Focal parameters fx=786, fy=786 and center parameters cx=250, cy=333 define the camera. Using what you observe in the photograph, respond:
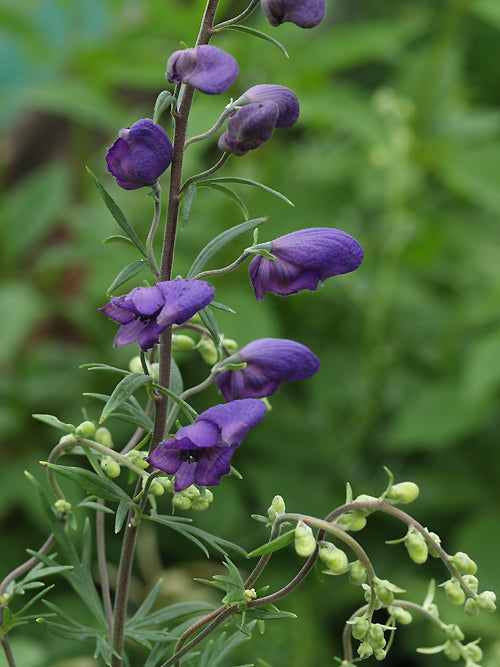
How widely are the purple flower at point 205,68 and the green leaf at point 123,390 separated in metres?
0.30

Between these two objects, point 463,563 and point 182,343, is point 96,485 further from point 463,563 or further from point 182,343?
point 463,563

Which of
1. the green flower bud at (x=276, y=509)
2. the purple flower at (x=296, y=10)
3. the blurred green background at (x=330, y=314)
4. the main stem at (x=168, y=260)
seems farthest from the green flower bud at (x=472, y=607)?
the blurred green background at (x=330, y=314)

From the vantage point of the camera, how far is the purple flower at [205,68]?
2.54 ft

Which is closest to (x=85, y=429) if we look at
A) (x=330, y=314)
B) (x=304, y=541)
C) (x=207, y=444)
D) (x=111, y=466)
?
(x=111, y=466)

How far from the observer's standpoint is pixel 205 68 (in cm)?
78

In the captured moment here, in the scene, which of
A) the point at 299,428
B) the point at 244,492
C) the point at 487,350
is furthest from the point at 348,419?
the point at 487,350

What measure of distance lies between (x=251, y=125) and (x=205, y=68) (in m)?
0.08

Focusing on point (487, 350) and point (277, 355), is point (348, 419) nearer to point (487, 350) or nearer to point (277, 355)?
point (487, 350)

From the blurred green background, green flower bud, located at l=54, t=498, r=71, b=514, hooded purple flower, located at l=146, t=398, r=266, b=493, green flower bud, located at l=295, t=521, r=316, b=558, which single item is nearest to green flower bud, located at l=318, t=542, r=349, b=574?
green flower bud, located at l=295, t=521, r=316, b=558

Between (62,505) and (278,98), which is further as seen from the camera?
(62,505)

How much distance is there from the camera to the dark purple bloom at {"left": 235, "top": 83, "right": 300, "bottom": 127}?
0.85 metres

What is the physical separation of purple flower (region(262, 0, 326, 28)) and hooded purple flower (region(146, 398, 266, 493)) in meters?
0.41

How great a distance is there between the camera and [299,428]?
107 inches

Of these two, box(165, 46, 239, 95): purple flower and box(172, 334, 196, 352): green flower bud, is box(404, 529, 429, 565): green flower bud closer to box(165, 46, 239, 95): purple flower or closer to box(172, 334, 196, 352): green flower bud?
box(172, 334, 196, 352): green flower bud
